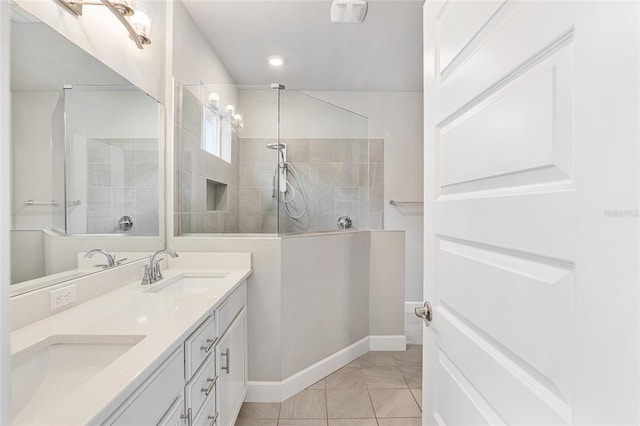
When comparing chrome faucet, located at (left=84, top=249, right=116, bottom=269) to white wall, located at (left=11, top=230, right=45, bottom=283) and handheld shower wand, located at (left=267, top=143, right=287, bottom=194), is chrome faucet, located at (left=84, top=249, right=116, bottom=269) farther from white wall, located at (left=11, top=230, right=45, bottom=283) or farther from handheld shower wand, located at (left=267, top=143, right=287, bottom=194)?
handheld shower wand, located at (left=267, top=143, right=287, bottom=194)

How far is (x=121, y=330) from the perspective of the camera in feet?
3.45

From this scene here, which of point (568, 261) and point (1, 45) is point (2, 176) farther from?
point (568, 261)

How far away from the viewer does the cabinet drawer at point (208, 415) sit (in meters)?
1.23

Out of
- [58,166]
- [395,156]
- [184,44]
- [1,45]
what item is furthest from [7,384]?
[395,156]

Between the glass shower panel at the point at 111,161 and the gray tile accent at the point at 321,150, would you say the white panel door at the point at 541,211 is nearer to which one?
the glass shower panel at the point at 111,161

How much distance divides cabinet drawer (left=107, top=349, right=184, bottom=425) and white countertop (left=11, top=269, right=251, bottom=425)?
0.04m

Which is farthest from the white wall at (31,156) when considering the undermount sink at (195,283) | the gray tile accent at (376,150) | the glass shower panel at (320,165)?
the gray tile accent at (376,150)

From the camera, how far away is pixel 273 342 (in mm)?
2162

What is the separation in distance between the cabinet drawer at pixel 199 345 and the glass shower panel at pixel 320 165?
3.94 feet

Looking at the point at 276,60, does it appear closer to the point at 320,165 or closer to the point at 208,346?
the point at 320,165

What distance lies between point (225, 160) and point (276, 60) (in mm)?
1155

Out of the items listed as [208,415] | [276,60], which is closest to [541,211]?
[208,415]

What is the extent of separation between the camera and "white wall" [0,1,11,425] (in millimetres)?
357

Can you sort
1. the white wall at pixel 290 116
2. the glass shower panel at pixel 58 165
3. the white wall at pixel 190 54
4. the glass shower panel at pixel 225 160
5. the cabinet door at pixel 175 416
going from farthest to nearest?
Answer: the white wall at pixel 290 116 → the glass shower panel at pixel 225 160 → the white wall at pixel 190 54 → the glass shower panel at pixel 58 165 → the cabinet door at pixel 175 416
